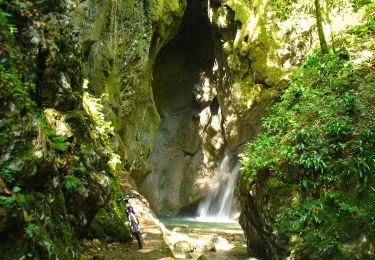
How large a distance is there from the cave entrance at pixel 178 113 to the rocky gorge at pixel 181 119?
0.24 ft

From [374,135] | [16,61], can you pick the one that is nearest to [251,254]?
[374,135]

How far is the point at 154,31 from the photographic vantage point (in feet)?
52.8

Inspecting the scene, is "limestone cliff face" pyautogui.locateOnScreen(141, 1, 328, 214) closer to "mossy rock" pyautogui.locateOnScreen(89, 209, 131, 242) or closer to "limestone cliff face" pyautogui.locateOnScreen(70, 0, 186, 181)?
"limestone cliff face" pyautogui.locateOnScreen(70, 0, 186, 181)

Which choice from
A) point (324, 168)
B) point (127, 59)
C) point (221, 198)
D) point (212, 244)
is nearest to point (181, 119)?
point (221, 198)

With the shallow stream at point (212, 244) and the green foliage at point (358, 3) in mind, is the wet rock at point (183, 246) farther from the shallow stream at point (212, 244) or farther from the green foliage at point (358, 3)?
the green foliage at point (358, 3)

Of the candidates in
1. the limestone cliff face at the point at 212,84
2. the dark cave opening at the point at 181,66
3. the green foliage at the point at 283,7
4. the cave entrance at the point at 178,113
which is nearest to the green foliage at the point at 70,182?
the limestone cliff face at the point at 212,84

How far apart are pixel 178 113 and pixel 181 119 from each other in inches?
17.6

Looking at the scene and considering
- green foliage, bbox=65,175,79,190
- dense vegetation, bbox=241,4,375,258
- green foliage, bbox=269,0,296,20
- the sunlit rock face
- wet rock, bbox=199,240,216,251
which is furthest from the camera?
the sunlit rock face

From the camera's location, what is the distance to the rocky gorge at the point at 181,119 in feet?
12.6

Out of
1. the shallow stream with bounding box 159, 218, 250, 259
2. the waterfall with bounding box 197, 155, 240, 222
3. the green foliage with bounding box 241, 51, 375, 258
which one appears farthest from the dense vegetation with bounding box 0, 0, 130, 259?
the waterfall with bounding box 197, 155, 240, 222

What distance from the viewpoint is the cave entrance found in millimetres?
23172

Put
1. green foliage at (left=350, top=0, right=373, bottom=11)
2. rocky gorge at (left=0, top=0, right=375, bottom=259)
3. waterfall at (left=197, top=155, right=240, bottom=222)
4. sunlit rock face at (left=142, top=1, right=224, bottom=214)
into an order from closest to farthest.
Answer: rocky gorge at (left=0, top=0, right=375, bottom=259), green foliage at (left=350, top=0, right=373, bottom=11), waterfall at (left=197, top=155, right=240, bottom=222), sunlit rock face at (left=142, top=1, right=224, bottom=214)

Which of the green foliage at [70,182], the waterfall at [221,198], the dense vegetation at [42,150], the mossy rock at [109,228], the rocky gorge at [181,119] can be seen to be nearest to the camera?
the dense vegetation at [42,150]

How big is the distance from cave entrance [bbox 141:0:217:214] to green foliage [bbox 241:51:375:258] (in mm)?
12551
